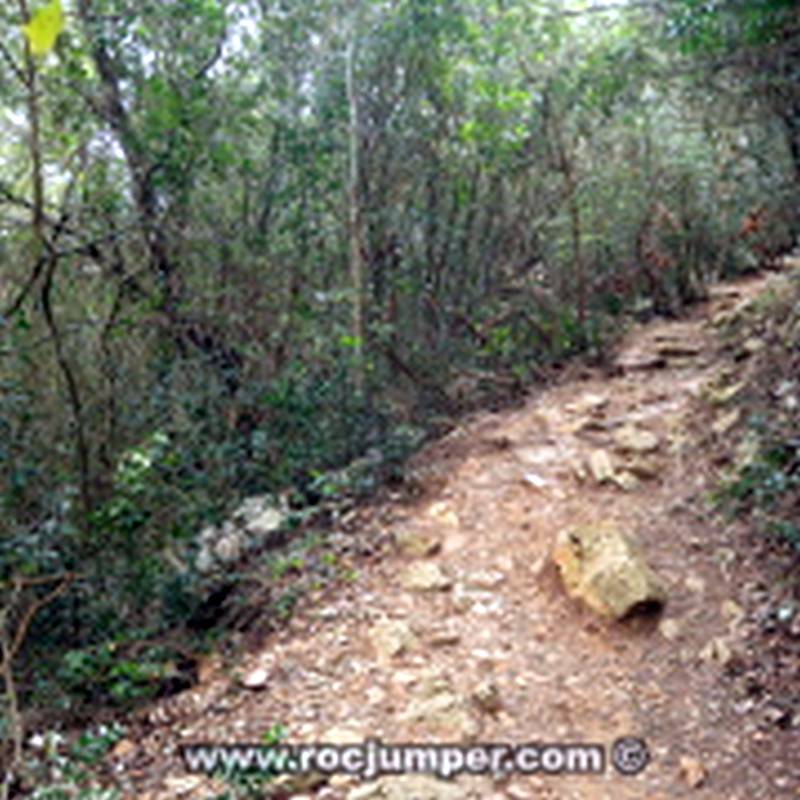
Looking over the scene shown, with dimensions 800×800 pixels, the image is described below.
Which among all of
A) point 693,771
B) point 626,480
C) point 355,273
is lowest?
point 693,771

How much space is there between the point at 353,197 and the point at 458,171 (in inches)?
69.0

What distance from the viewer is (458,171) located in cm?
680

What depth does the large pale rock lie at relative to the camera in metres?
3.61

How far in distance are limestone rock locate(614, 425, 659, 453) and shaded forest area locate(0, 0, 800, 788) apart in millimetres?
1207

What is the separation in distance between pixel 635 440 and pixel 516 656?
2142mm

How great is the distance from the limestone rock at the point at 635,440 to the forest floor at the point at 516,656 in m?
0.05

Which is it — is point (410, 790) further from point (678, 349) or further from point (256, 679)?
point (678, 349)

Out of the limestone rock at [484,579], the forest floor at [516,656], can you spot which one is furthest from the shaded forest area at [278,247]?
the limestone rock at [484,579]

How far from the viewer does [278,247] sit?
5.90m

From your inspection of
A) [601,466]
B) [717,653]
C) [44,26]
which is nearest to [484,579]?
[717,653]

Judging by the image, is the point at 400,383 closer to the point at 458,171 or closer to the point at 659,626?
the point at 458,171

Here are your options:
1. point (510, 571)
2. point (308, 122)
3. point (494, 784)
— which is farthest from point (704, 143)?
point (494, 784)

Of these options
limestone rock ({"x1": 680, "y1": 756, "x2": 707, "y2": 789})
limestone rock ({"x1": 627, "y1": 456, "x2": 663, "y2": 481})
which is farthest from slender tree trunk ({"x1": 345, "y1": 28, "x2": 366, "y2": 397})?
limestone rock ({"x1": 680, "y1": 756, "x2": 707, "y2": 789})

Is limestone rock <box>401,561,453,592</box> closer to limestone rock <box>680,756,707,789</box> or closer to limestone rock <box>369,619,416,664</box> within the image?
limestone rock <box>369,619,416,664</box>
